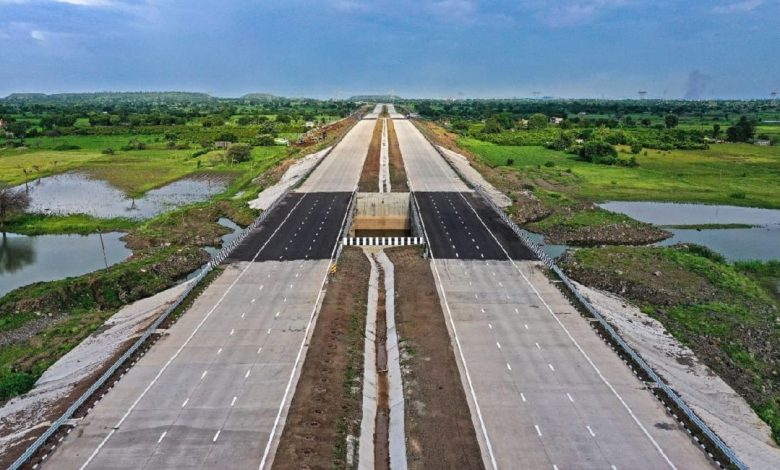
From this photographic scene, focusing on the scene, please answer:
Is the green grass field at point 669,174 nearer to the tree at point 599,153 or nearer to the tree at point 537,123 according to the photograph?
the tree at point 599,153

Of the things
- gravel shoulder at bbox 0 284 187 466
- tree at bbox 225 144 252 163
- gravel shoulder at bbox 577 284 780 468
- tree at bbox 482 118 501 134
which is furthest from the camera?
tree at bbox 482 118 501 134

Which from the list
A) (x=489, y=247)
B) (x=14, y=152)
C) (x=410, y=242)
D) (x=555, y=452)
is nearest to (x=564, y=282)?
(x=489, y=247)

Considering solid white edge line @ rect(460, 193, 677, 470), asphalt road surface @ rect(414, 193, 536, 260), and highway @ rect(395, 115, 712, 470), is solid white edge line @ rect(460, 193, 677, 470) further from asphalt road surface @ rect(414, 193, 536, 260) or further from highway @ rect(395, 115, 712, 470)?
asphalt road surface @ rect(414, 193, 536, 260)

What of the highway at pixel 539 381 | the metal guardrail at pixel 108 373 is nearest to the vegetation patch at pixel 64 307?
the metal guardrail at pixel 108 373

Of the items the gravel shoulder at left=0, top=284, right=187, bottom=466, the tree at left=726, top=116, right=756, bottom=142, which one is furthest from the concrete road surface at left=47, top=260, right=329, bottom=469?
the tree at left=726, top=116, right=756, bottom=142

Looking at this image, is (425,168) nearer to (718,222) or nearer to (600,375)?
(718,222)

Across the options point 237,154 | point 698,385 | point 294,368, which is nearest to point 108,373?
point 294,368
